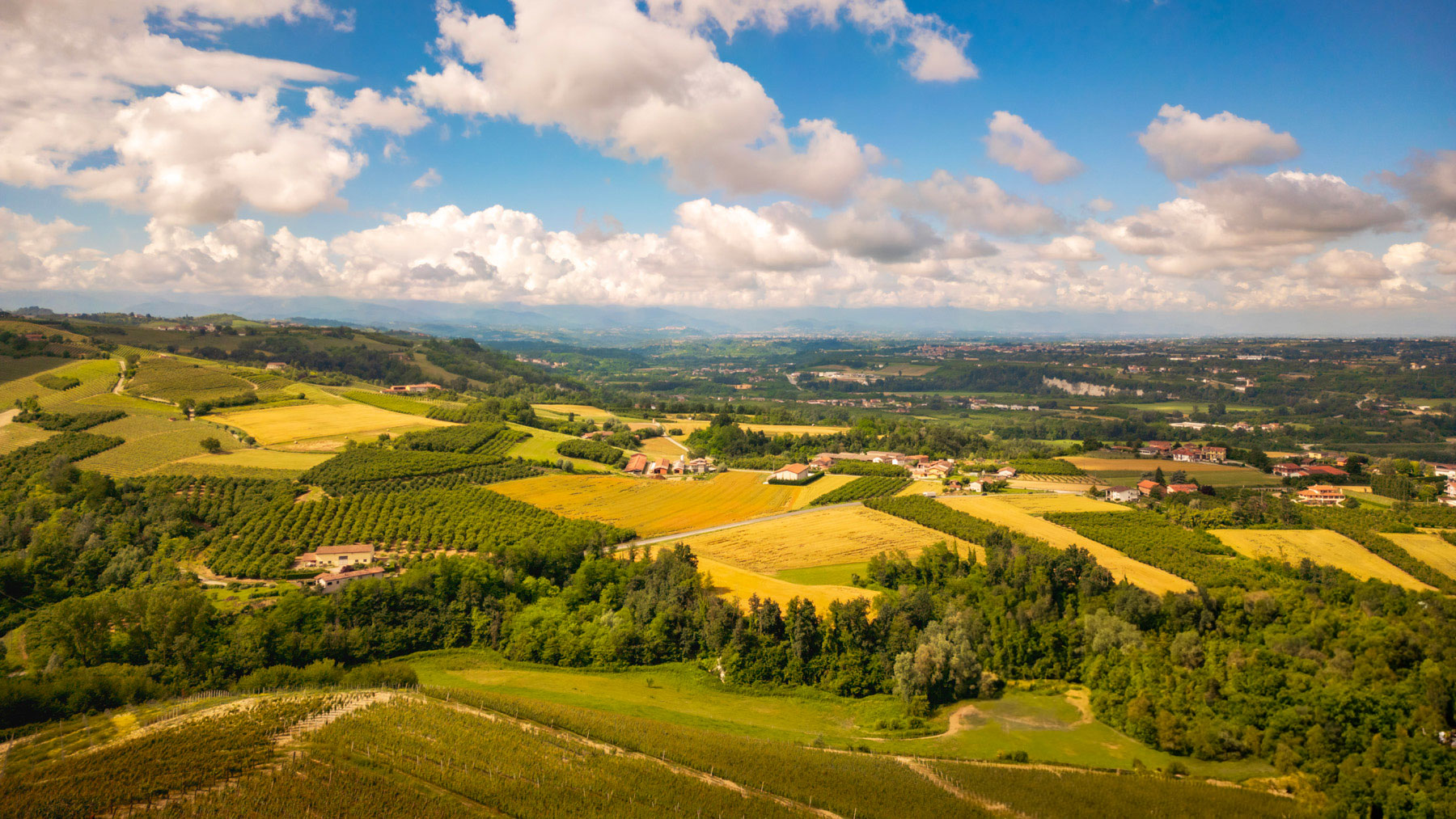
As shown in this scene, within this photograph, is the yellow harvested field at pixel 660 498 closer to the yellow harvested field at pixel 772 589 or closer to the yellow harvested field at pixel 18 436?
the yellow harvested field at pixel 772 589

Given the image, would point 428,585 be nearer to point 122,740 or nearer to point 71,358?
point 122,740

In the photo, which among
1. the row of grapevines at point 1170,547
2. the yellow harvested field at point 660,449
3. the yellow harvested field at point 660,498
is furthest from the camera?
the yellow harvested field at point 660,449

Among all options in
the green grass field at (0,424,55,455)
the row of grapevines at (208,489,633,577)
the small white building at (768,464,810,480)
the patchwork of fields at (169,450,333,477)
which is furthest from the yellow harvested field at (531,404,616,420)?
the green grass field at (0,424,55,455)

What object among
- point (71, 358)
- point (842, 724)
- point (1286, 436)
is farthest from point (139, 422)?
point (1286, 436)

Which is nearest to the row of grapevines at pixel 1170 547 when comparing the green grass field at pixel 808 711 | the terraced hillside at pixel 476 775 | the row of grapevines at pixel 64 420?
the green grass field at pixel 808 711

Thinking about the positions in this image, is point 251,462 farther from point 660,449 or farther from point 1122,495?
point 1122,495
